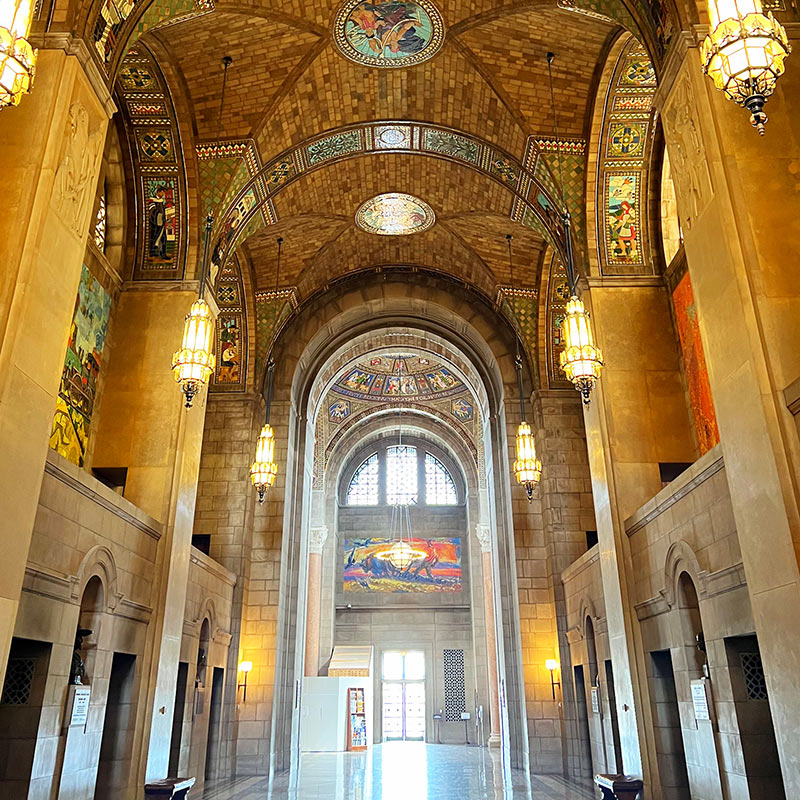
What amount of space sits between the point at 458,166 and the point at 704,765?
10228mm

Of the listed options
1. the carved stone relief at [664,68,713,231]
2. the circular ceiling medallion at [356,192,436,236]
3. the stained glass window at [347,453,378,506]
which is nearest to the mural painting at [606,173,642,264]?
the carved stone relief at [664,68,713,231]

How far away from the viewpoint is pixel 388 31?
10195mm

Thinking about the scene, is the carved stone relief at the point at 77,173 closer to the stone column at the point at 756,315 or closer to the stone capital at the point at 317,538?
the stone column at the point at 756,315

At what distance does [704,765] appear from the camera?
7156 millimetres

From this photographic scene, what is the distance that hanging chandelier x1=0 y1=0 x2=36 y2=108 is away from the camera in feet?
12.4

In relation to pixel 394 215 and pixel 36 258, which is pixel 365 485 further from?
pixel 36 258

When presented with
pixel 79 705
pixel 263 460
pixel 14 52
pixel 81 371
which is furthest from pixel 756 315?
pixel 263 460

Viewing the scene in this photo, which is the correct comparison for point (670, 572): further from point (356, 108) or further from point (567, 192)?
point (356, 108)

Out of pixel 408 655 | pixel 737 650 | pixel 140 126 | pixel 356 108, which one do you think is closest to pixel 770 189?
pixel 737 650

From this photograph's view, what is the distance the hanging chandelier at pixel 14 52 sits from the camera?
3.79 meters

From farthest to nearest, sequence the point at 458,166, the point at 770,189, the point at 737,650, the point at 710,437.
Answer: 1. the point at 458,166
2. the point at 710,437
3. the point at 737,650
4. the point at 770,189

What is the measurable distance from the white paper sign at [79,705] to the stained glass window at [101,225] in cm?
607

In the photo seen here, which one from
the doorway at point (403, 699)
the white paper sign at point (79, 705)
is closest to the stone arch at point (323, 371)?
the white paper sign at point (79, 705)

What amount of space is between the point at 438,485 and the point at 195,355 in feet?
66.8
